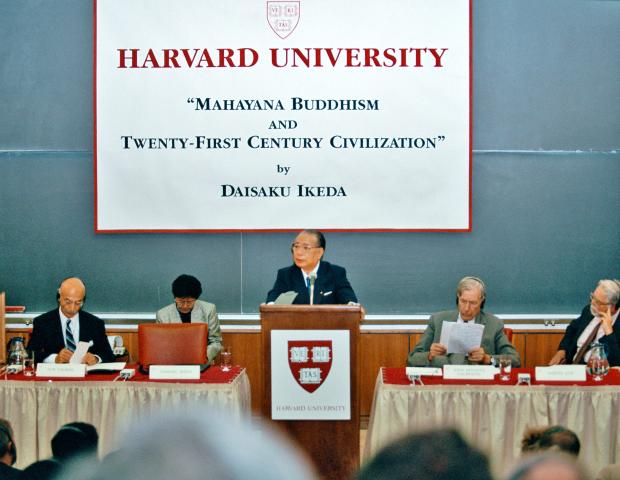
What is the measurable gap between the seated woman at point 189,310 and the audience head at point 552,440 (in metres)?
3.03

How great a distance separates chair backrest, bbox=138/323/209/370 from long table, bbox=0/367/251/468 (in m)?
0.49

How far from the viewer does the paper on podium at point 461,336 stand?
180 inches

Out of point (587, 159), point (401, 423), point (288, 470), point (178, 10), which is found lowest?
point (401, 423)

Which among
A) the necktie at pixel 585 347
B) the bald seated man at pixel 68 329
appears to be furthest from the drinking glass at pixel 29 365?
the necktie at pixel 585 347

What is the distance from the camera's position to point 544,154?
6.20m

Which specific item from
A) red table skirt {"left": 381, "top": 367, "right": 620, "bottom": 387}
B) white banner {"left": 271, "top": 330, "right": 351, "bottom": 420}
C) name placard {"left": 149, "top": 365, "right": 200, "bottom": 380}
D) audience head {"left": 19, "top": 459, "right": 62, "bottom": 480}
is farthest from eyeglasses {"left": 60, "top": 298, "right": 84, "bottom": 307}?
audience head {"left": 19, "top": 459, "right": 62, "bottom": 480}

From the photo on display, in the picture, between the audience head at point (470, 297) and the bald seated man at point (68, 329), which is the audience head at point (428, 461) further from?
the bald seated man at point (68, 329)

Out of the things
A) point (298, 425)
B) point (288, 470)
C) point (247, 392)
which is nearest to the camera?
point (288, 470)

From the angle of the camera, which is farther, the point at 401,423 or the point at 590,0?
the point at 590,0

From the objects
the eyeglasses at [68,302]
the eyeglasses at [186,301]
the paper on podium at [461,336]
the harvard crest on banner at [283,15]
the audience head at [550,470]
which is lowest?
the paper on podium at [461,336]

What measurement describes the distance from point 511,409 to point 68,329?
2.74 metres

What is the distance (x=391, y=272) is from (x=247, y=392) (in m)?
1.90

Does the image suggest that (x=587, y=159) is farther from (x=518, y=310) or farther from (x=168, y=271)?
(x=168, y=271)

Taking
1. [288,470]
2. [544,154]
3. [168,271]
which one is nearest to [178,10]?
[168,271]
